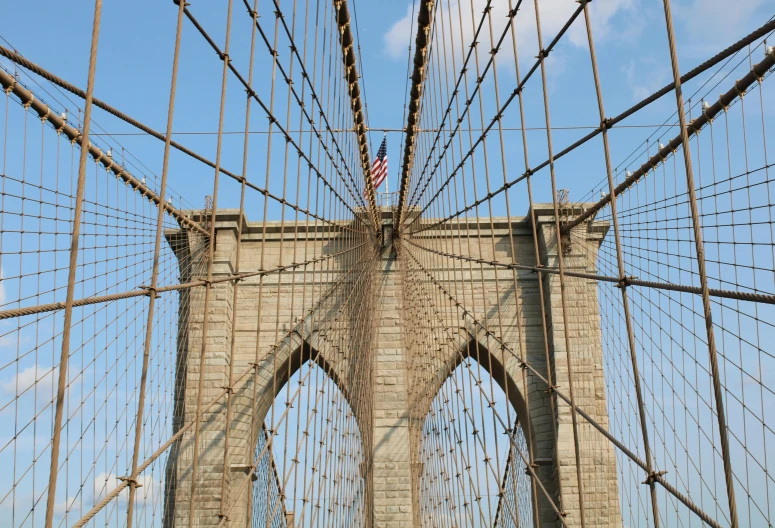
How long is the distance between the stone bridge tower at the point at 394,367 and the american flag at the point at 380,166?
7.88 ft

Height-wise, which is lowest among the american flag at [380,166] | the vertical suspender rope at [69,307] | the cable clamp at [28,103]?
the vertical suspender rope at [69,307]

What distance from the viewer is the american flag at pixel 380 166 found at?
1636cm

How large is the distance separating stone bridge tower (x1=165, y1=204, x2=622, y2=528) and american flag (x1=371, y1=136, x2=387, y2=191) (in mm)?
2402

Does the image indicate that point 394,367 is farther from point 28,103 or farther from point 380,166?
point 28,103

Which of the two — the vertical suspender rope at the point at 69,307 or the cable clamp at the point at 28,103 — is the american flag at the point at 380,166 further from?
the vertical suspender rope at the point at 69,307

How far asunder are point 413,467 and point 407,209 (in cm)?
450

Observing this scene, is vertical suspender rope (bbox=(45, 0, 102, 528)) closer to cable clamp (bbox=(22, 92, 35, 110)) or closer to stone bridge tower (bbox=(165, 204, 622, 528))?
cable clamp (bbox=(22, 92, 35, 110))

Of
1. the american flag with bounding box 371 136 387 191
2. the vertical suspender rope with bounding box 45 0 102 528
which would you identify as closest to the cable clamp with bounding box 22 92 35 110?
the vertical suspender rope with bounding box 45 0 102 528

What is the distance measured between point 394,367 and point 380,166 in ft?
15.0

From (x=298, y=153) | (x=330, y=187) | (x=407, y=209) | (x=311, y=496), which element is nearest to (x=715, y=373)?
(x=298, y=153)

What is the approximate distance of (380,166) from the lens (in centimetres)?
1661

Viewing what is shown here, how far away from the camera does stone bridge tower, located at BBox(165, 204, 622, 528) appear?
40.6ft

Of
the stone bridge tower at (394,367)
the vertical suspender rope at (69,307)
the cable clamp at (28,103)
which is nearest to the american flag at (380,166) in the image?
the stone bridge tower at (394,367)

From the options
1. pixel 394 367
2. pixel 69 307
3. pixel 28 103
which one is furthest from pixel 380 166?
pixel 69 307
